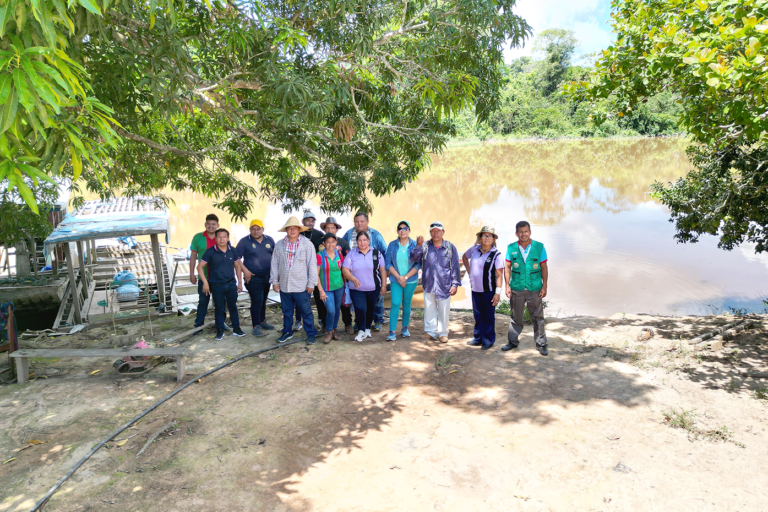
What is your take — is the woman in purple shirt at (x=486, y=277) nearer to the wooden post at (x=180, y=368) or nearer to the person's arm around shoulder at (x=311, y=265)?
the person's arm around shoulder at (x=311, y=265)

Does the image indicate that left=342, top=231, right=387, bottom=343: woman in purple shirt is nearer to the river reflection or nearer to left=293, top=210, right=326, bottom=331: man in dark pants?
left=293, top=210, right=326, bottom=331: man in dark pants

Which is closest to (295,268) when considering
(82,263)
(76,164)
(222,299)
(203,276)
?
(222,299)

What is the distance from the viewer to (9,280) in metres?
11.0

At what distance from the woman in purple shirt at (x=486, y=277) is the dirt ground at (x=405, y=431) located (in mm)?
341

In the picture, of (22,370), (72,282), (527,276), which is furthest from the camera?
(72,282)

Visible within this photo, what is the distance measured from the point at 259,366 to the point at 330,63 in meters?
3.64

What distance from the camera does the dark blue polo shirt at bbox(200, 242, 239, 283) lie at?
6219 mm

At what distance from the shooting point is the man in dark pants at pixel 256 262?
6.52m

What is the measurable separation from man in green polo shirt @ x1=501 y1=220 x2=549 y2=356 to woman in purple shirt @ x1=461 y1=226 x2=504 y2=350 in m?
0.14

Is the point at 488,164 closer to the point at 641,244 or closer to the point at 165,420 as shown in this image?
the point at 641,244

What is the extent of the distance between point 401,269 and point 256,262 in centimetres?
191

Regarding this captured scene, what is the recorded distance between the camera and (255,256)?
6.51 meters

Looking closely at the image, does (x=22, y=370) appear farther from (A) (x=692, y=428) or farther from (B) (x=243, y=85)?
(A) (x=692, y=428)

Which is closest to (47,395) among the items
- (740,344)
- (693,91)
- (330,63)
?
(330,63)
